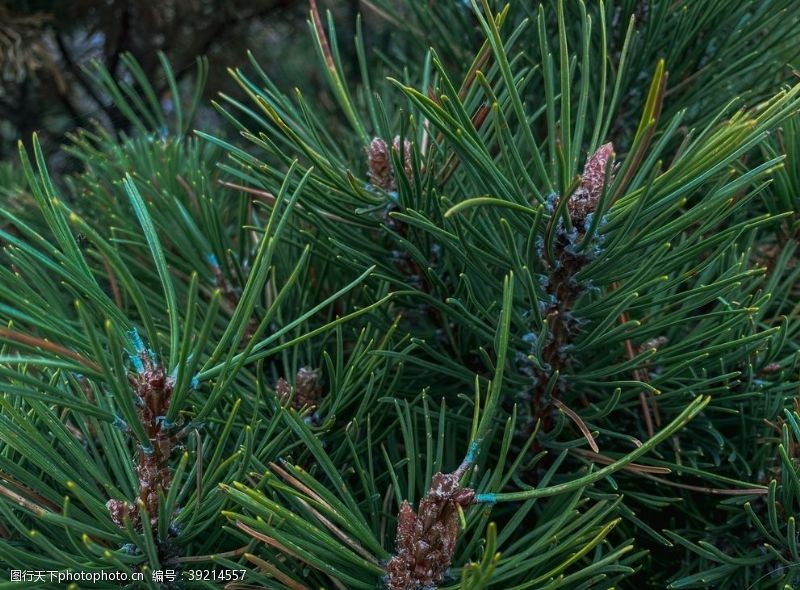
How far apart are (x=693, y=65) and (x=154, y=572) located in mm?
451

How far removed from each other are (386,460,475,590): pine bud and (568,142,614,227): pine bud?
0.11m

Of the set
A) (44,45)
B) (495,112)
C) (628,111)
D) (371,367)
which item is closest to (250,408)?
(371,367)

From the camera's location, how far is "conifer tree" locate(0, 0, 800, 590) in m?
0.27

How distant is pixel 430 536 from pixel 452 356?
0.45 ft

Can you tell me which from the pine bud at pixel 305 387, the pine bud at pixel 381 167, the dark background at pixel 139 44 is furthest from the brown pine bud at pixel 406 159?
the dark background at pixel 139 44

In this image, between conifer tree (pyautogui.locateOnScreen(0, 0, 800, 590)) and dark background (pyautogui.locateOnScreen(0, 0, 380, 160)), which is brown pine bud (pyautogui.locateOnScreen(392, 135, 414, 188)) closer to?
conifer tree (pyautogui.locateOnScreen(0, 0, 800, 590))

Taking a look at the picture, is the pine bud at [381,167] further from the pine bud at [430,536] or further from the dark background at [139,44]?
the dark background at [139,44]

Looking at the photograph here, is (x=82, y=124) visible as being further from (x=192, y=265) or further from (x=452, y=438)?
(x=452, y=438)

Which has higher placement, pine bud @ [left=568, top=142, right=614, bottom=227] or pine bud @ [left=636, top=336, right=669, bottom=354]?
pine bud @ [left=568, top=142, right=614, bottom=227]

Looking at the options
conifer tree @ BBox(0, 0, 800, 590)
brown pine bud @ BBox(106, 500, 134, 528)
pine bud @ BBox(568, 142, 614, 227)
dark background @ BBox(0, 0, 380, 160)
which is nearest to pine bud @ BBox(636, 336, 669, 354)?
conifer tree @ BBox(0, 0, 800, 590)

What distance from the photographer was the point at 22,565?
0.27 m

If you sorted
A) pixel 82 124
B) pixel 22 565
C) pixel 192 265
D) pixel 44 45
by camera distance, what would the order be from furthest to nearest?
pixel 82 124 → pixel 44 45 → pixel 192 265 → pixel 22 565

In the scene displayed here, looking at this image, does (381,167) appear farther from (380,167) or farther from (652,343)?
(652,343)

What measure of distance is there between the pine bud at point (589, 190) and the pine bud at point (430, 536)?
0.37ft
